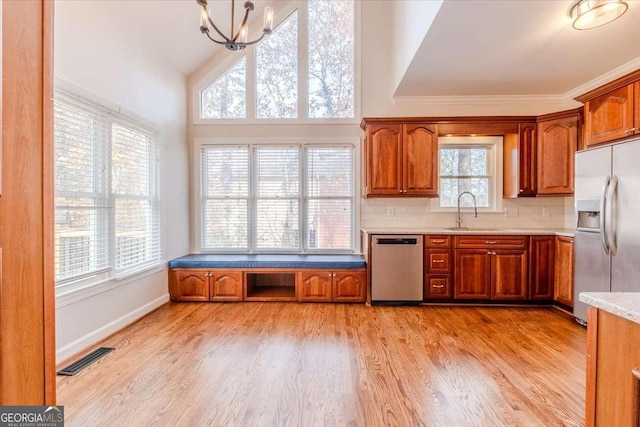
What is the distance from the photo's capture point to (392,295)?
3818 mm

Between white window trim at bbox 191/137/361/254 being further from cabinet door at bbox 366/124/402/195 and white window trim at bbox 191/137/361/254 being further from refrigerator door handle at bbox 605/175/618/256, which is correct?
refrigerator door handle at bbox 605/175/618/256

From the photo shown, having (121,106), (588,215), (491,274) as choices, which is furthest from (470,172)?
(121,106)

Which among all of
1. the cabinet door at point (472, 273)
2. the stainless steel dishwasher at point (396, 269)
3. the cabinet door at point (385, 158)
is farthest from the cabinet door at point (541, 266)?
the cabinet door at point (385, 158)

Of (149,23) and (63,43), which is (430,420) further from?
(149,23)

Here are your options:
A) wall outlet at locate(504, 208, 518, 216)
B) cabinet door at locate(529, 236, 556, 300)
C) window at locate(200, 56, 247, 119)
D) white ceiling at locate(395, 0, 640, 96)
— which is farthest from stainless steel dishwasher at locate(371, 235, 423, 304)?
window at locate(200, 56, 247, 119)

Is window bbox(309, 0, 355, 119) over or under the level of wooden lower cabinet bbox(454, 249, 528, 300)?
over

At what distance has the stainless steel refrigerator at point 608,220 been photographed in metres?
2.47

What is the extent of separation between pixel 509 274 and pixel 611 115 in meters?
1.90

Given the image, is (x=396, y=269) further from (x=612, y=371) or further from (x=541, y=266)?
(x=612, y=371)

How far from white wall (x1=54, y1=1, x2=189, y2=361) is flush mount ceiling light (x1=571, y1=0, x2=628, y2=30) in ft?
12.5

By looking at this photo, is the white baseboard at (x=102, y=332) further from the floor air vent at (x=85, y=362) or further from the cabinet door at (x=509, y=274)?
the cabinet door at (x=509, y=274)

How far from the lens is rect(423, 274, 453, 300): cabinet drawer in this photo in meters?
3.80

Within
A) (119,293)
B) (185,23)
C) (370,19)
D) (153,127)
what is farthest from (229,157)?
(370,19)

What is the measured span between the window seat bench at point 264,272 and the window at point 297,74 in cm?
A: 213
